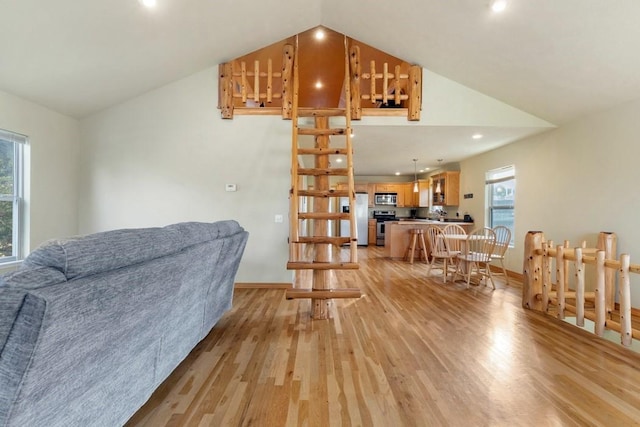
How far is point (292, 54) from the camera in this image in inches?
169

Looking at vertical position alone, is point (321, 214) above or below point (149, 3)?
below

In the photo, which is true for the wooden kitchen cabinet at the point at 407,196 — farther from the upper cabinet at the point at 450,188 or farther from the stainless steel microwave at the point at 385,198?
the upper cabinet at the point at 450,188

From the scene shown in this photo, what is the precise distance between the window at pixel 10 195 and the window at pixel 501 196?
706 cm

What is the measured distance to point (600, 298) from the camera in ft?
8.95

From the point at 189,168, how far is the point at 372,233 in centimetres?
658

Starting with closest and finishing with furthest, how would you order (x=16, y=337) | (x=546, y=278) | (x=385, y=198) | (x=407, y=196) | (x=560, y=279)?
(x=16, y=337) → (x=560, y=279) → (x=546, y=278) → (x=407, y=196) → (x=385, y=198)

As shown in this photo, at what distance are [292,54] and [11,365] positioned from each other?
14.2ft

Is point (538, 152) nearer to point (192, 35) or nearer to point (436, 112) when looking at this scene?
point (436, 112)

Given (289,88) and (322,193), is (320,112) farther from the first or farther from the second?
(322,193)

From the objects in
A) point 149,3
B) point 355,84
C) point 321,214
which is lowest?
point 321,214

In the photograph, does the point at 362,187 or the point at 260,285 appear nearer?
the point at 260,285

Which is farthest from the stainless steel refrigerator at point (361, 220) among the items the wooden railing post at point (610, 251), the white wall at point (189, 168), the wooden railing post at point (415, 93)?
the wooden railing post at point (610, 251)

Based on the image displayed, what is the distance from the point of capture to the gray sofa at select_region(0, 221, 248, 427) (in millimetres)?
867

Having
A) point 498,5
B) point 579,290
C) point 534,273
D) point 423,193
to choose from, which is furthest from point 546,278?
point 423,193
